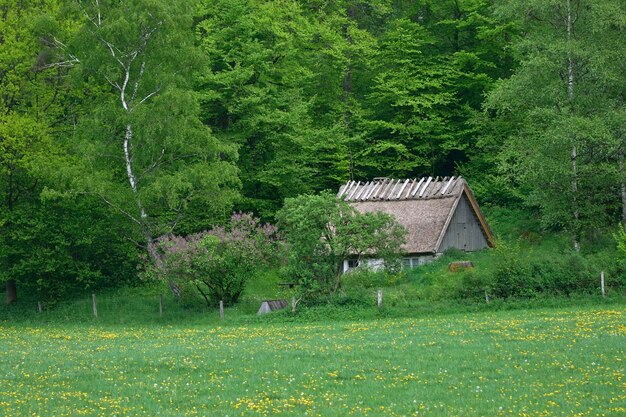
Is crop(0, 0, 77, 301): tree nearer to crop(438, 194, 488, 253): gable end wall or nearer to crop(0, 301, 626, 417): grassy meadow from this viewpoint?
crop(0, 301, 626, 417): grassy meadow

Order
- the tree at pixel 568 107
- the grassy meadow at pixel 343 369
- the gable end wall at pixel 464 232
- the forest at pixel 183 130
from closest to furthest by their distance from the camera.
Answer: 1. the grassy meadow at pixel 343 369
2. the tree at pixel 568 107
3. the forest at pixel 183 130
4. the gable end wall at pixel 464 232

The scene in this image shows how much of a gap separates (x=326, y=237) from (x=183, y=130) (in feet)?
29.7

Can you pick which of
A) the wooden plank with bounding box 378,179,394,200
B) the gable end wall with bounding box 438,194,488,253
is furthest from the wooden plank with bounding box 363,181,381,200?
the gable end wall with bounding box 438,194,488,253

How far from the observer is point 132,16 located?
41.8m

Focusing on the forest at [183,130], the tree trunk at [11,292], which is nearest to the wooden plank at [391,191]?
the forest at [183,130]

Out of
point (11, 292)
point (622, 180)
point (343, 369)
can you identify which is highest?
point (622, 180)

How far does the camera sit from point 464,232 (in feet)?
157

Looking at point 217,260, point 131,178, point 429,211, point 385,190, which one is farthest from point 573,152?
point 131,178

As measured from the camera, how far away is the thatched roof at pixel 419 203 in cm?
4575

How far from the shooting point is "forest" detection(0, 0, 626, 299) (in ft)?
136

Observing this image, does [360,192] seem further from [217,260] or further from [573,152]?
[217,260]

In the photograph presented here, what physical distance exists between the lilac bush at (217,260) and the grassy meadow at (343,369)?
6188 millimetres

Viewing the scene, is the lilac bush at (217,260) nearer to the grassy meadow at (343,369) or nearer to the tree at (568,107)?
the grassy meadow at (343,369)

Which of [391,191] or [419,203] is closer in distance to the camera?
[419,203]
